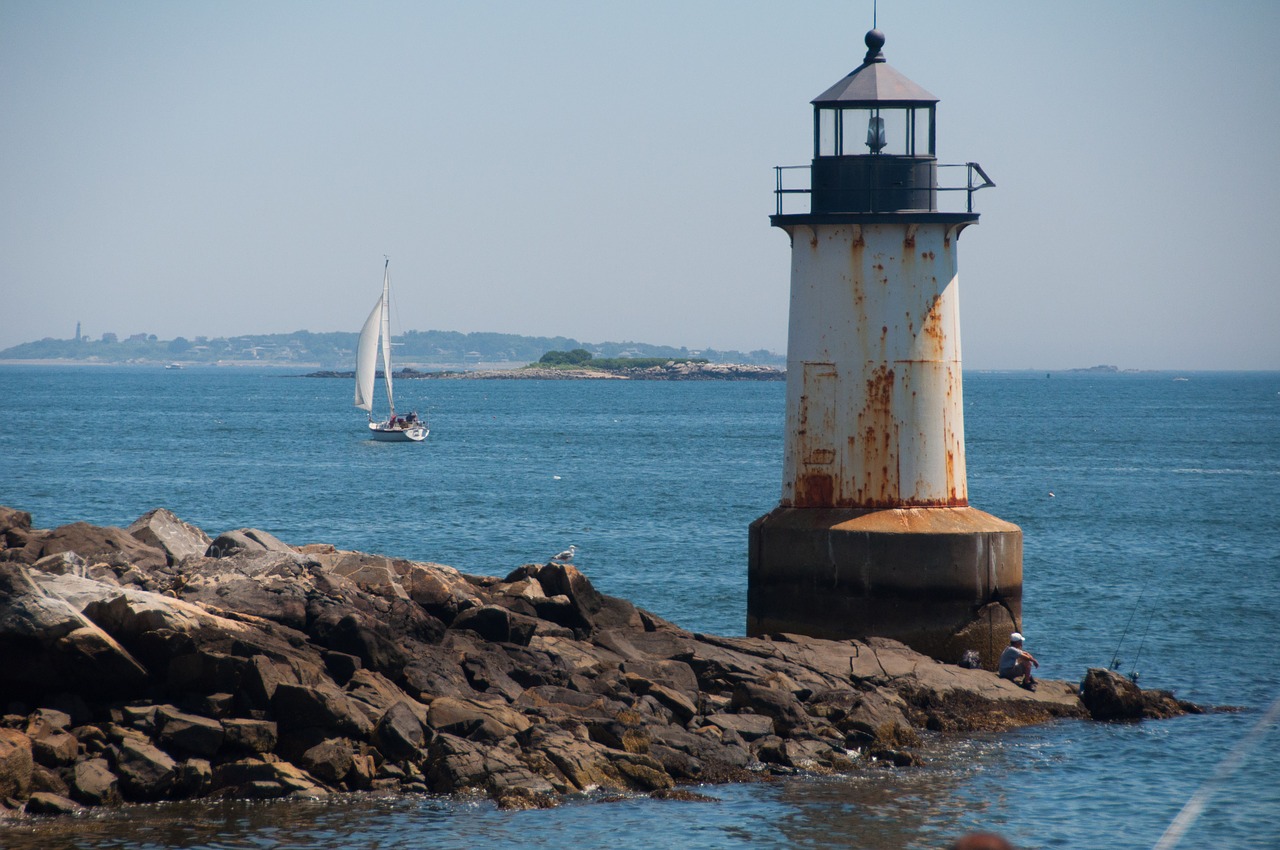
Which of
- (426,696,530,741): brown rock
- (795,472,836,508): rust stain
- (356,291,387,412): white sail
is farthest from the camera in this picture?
(356,291,387,412): white sail

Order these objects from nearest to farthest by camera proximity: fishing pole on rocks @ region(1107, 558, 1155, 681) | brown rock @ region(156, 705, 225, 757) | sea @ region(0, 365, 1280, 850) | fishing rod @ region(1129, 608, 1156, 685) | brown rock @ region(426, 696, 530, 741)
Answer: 1. sea @ region(0, 365, 1280, 850)
2. brown rock @ region(156, 705, 225, 757)
3. brown rock @ region(426, 696, 530, 741)
4. fishing rod @ region(1129, 608, 1156, 685)
5. fishing pole on rocks @ region(1107, 558, 1155, 681)

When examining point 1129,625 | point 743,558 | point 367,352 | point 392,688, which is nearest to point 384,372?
point 367,352

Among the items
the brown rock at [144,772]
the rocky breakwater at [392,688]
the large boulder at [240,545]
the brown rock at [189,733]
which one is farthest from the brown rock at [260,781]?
the large boulder at [240,545]

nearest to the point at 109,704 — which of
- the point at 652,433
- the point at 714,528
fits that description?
the point at 714,528

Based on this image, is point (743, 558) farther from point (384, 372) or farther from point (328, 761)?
point (384, 372)

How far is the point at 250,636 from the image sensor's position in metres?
13.8

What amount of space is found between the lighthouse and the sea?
208 centimetres

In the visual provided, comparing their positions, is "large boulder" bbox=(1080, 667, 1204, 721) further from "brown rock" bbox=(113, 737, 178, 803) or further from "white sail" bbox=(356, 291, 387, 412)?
"white sail" bbox=(356, 291, 387, 412)

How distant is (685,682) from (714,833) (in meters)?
3.37

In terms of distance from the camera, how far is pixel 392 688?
13.9m

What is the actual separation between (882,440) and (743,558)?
47.7ft

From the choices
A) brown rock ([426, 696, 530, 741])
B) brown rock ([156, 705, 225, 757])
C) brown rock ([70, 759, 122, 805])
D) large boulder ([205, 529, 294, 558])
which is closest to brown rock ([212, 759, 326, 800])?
brown rock ([156, 705, 225, 757])

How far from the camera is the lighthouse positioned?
1747cm

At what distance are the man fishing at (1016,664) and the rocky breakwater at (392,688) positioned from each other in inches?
9.7
